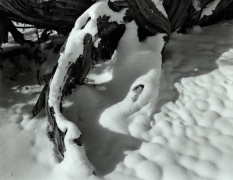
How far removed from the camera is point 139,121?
8.76 ft

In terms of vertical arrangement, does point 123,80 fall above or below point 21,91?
above

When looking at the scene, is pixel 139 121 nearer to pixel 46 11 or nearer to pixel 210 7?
pixel 46 11

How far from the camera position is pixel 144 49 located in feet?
10.8

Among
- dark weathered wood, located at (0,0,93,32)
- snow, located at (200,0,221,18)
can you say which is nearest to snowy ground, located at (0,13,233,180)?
dark weathered wood, located at (0,0,93,32)

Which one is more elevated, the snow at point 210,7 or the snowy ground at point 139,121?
the snow at point 210,7

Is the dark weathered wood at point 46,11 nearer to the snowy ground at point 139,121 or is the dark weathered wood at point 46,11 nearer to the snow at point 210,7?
the snowy ground at point 139,121

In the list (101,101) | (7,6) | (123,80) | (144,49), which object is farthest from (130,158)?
(7,6)

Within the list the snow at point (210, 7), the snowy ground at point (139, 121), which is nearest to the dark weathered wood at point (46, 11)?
the snowy ground at point (139, 121)

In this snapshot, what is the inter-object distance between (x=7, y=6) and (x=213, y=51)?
3.08m

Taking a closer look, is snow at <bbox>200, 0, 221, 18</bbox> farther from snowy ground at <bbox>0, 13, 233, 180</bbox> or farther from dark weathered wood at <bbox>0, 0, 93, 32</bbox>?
dark weathered wood at <bbox>0, 0, 93, 32</bbox>

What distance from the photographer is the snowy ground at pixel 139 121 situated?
7.32 feet

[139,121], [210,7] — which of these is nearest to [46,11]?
[139,121]

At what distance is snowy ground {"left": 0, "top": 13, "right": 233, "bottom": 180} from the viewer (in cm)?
223

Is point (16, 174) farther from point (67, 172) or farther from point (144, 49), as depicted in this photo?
point (144, 49)
